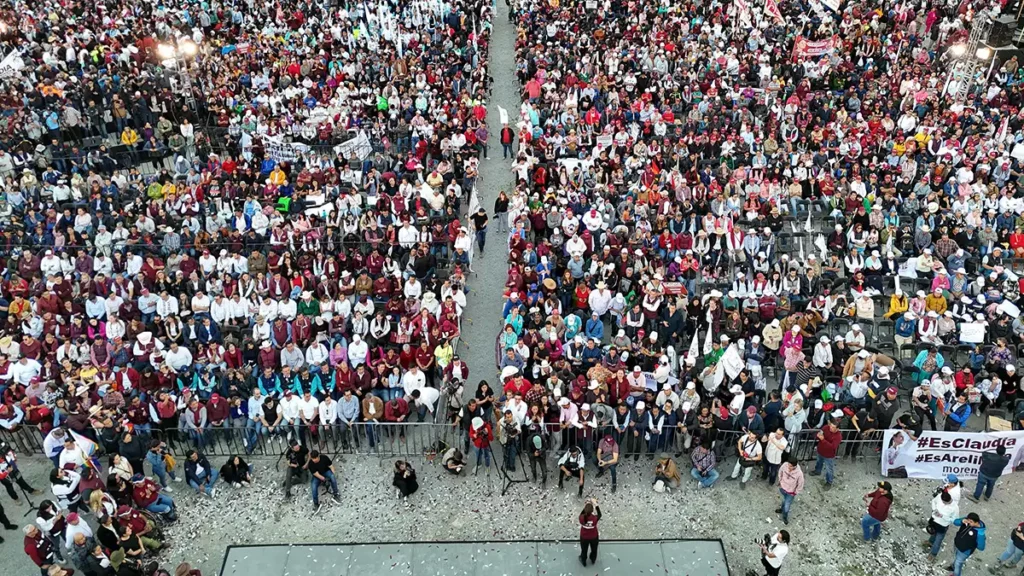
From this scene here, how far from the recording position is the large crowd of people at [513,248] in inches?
556

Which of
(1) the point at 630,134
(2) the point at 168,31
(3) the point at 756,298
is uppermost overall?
(2) the point at 168,31

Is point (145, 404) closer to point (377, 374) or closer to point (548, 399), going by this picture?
point (377, 374)

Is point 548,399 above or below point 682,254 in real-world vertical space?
below

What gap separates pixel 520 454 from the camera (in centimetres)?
1427

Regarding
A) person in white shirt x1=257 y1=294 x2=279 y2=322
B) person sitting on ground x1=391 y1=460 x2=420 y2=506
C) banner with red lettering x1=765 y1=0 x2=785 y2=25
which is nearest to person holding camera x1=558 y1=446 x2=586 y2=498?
person sitting on ground x1=391 y1=460 x2=420 y2=506

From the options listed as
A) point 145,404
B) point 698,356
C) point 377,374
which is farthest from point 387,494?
point 698,356

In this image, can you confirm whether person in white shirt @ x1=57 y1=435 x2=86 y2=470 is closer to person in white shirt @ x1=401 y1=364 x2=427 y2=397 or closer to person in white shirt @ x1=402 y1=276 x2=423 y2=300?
person in white shirt @ x1=401 y1=364 x2=427 y2=397

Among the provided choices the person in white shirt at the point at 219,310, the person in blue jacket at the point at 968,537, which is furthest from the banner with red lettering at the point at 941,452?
the person in white shirt at the point at 219,310

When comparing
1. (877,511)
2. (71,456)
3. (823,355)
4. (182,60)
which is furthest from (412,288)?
(182,60)

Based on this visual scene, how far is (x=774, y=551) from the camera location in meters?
11.5

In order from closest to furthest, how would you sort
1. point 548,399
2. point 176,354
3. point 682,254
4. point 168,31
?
point 548,399
point 176,354
point 682,254
point 168,31

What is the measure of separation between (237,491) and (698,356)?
9.06 m

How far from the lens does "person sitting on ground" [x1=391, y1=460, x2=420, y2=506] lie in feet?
44.1

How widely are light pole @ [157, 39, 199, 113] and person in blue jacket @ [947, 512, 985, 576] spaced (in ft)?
78.7
